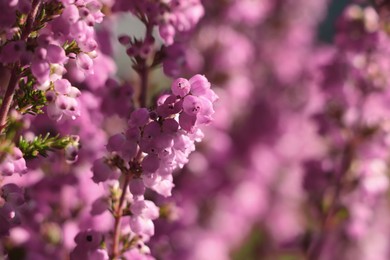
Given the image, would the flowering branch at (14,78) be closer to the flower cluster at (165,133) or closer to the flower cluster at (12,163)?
the flower cluster at (12,163)

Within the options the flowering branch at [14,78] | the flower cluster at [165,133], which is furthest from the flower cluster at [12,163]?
the flower cluster at [165,133]

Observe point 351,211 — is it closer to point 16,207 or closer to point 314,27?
point 16,207

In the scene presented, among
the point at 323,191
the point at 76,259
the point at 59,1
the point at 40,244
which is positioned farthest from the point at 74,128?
the point at 323,191

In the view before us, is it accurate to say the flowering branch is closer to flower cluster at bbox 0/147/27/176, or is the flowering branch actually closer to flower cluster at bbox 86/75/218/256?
flower cluster at bbox 0/147/27/176

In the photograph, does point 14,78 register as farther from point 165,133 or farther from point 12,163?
point 165,133

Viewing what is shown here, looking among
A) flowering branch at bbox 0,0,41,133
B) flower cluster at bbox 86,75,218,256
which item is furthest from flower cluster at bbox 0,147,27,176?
flower cluster at bbox 86,75,218,256

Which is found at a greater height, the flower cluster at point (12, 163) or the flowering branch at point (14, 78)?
the flowering branch at point (14, 78)

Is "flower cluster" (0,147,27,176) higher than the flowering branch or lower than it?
lower

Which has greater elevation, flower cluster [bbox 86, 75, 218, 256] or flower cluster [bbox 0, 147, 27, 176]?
flower cluster [bbox 86, 75, 218, 256]

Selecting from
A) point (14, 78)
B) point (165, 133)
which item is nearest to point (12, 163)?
point (14, 78)

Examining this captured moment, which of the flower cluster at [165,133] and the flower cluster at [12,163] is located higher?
the flower cluster at [165,133]

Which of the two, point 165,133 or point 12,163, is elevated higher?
point 165,133
